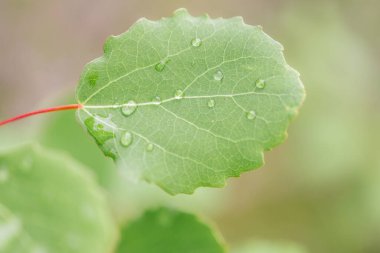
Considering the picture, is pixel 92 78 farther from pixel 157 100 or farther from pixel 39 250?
pixel 39 250

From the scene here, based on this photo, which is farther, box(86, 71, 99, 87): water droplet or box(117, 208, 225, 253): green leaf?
box(117, 208, 225, 253): green leaf

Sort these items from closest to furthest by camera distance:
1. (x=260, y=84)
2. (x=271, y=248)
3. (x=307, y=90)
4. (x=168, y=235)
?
(x=260, y=84)
(x=168, y=235)
(x=271, y=248)
(x=307, y=90)

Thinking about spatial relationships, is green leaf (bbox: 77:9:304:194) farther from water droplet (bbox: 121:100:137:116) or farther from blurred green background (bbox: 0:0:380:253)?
blurred green background (bbox: 0:0:380:253)

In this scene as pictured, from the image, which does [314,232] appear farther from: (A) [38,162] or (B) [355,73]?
(A) [38,162]

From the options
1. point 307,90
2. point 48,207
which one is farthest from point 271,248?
point 307,90

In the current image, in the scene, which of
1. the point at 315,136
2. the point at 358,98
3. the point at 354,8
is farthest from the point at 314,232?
the point at 354,8

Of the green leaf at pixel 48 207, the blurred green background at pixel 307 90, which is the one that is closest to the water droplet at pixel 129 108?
the green leaf at pixel 48 207

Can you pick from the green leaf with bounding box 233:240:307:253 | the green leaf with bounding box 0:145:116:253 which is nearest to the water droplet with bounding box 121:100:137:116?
the green leaf with bounding box 0:145:116:253
